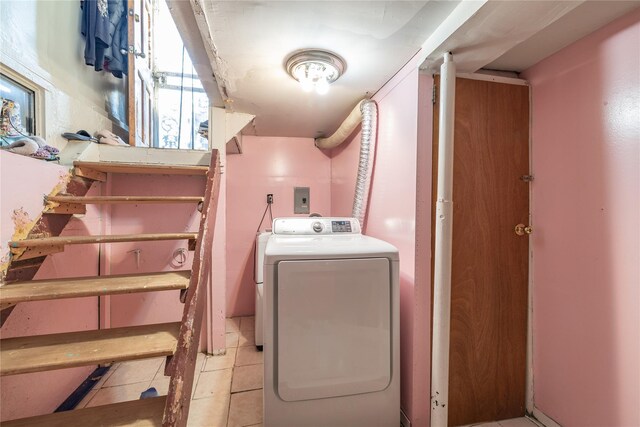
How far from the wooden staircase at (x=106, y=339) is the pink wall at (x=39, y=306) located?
0.11 metres

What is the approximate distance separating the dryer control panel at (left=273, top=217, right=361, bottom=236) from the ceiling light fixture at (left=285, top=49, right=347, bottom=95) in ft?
2.78

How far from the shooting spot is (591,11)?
1136 mm

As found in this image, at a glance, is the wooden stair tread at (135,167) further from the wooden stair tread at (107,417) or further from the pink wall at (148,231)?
the wooden stair tread at (107,417)

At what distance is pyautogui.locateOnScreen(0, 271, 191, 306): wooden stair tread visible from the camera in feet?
3.75

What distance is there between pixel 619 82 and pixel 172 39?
4517mm

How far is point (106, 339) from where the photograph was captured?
119cm

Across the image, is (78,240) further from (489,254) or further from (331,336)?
(489,254)

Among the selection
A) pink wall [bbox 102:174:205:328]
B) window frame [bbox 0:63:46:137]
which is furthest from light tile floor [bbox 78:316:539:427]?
window frame [bbox 0:63:46:137]

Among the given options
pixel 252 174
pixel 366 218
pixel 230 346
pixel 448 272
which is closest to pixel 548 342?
pixel 448 272

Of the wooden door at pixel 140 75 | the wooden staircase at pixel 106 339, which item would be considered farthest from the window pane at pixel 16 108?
the wooden door at pixel 140 75

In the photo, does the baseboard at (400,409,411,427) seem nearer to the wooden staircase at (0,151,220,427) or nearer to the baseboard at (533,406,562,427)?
the baseboard at (533,406,562,427)

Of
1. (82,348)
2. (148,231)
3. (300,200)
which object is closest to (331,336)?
(82,348)

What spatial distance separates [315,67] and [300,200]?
1722 mm

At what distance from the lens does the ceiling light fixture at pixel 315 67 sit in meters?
1.46
